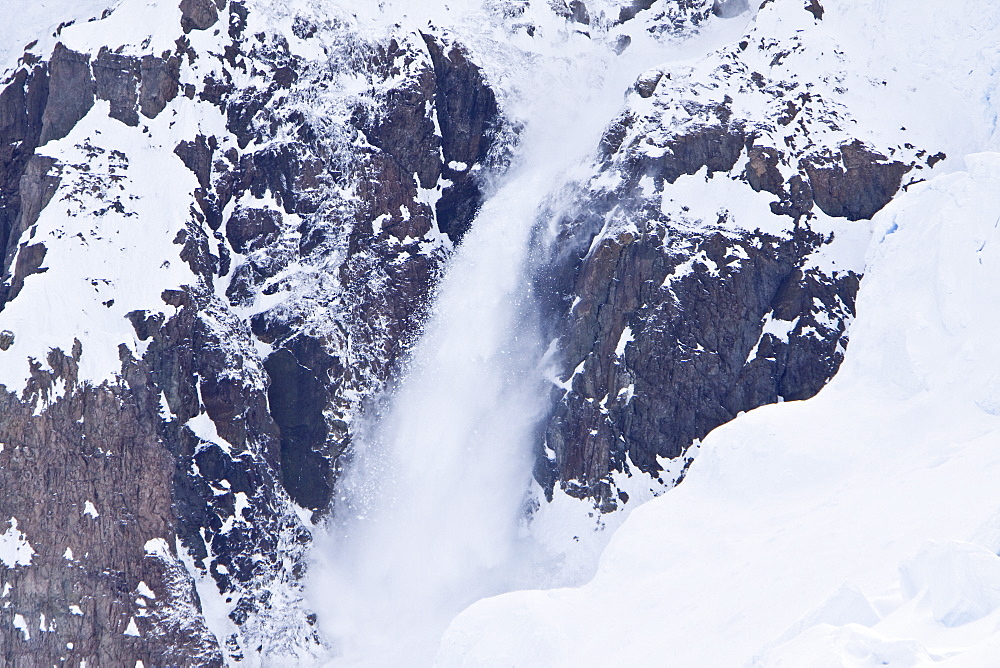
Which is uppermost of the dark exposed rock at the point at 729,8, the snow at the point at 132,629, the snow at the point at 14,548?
the dark exposed rock at the point at 729,8

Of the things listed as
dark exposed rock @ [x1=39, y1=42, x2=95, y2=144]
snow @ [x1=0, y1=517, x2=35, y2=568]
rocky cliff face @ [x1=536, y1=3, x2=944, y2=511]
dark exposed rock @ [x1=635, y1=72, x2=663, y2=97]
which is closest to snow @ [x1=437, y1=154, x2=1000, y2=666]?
rocky cliff face @ [x1=536, y1=3, x2=944, y2=511]

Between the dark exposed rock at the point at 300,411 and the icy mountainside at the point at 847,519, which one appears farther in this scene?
the dark exposed rock at the point at 300,411

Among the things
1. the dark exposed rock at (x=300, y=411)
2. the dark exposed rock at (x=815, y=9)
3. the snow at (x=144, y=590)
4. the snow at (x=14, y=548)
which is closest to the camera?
the snow at (x=14, y=548)

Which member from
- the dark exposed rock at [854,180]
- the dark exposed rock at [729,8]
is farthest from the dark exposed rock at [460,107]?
the dark exposed rock at [854,180]

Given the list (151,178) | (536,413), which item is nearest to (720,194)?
(536,413)

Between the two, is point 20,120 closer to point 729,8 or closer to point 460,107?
point 460,107

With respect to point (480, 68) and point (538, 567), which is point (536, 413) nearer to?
point (538, 567)

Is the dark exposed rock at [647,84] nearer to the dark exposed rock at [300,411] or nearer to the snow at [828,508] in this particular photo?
the dark exposed rock at [300,411]

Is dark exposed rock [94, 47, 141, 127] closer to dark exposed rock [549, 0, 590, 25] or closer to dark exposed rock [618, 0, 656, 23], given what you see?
dark exposed rock [549, 0, 590, 25]
